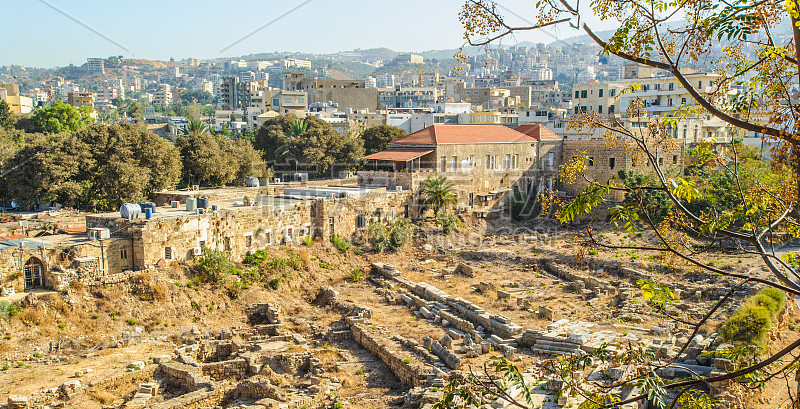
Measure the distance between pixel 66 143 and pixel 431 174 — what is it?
17543mm

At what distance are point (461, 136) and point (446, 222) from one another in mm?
6189

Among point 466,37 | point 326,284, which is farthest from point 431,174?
point 466,37

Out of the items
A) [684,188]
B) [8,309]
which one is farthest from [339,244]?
[684,188]

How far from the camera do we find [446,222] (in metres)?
31.8

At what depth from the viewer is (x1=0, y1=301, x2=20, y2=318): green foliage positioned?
1661cm

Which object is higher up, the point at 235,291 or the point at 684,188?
the point at 684,188

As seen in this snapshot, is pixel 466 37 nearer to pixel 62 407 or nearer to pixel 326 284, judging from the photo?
pixel 62 407

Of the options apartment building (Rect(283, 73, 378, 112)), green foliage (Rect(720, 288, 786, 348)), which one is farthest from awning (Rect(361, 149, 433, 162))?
apartment building (Rect(283, 73, 378, 112))

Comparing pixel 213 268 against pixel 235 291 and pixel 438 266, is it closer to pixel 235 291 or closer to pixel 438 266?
pixel 235 291

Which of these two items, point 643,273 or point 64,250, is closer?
point 64,250

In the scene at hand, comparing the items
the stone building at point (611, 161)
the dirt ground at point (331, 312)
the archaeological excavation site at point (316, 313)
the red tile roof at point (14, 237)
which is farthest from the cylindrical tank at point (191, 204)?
the stone building at point (611, 161)

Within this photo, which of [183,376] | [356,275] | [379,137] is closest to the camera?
[183,376]

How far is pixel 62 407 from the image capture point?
1353cm

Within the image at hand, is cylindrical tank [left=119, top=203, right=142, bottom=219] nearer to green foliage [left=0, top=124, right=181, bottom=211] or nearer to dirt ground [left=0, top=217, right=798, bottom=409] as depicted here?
dirt ground [left=0, top=217, right=798, bottom=409]
